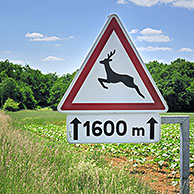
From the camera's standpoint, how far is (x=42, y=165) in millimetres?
4477

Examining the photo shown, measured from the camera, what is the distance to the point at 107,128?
7.43 feet

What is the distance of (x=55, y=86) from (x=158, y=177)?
60.2 m

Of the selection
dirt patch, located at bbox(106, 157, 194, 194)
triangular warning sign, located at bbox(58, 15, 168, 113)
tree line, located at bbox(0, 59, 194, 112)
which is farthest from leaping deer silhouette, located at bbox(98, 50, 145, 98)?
tree line, located at bbox(0, 59, 194, 112)

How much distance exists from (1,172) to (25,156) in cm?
94

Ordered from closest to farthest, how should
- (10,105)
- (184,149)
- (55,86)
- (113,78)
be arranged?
(113,78), (184,149), (10,105), (55,86)

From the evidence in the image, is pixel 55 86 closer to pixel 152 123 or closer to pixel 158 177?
pixel 158 177

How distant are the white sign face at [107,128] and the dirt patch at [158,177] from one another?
6.97ft

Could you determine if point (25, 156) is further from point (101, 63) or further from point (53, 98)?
point (53, 98)

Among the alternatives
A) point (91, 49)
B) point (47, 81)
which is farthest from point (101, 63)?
point (47, 81)

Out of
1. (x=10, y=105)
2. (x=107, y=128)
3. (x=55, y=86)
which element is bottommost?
(x=107, y=128)

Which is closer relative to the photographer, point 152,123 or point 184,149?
point 152,123

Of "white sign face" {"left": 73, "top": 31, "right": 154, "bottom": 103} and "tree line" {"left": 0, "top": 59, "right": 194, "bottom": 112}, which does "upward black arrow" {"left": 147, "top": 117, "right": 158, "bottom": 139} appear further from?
"tree line" {"left": 0, "top": 59, "right": 194, "bottom": 112}

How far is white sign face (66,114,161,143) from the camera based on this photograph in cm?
226

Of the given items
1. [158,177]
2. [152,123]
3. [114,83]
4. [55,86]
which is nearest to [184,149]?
[152,123]
